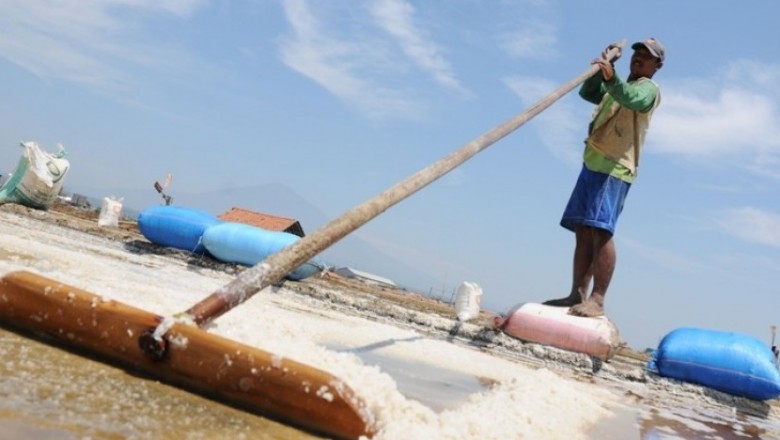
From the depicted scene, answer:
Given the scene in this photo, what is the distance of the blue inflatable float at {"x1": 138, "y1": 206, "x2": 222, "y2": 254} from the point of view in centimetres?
907

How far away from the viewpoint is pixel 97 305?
1.84 meters

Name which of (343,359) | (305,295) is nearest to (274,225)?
(305,295)

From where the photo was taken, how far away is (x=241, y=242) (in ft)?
27.5

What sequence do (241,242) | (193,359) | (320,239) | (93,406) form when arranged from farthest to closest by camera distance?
(241,242) → (320,239) → (193,359) → (93,406)

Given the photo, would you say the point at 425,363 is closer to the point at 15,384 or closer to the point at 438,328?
the point at 15,384

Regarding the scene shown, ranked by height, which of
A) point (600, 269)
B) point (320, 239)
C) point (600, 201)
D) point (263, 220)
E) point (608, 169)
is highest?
point (608, 169)

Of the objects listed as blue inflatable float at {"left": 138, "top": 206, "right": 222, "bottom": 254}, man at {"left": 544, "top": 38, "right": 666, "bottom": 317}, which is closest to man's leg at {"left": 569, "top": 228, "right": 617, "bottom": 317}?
man at {"left": 544, "top": 38, "right": 666, "bottom": 317}

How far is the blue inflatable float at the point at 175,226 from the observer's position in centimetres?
907

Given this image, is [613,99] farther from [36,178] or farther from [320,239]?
[36,178]

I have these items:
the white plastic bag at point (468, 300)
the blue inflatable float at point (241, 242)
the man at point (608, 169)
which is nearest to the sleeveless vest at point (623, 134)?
the man at point (608, 169)

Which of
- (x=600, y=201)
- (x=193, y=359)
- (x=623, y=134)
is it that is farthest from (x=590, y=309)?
(x=193, y=359)

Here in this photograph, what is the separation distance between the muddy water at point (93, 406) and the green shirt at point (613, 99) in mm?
4412

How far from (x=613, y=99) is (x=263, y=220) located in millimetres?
20604

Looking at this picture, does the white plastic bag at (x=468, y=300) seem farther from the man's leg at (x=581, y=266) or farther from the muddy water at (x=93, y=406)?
the muddy water at (x=93, y=406)
